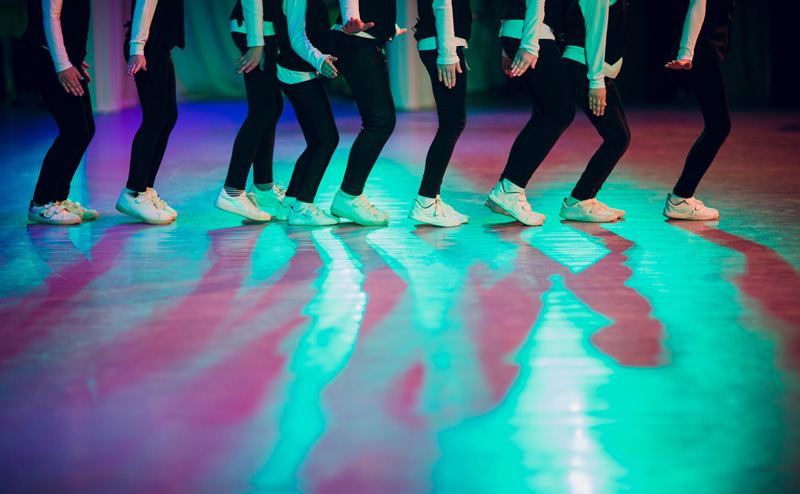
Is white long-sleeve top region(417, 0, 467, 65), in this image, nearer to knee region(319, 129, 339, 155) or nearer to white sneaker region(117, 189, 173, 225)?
knee region(319, 129, 339, 155)

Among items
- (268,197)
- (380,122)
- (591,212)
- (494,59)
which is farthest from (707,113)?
(494,59)

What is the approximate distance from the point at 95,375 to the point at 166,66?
1695 millimetres

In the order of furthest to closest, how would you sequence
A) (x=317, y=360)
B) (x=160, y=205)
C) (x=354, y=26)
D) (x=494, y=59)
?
(x=494, y=59) → (x=160, y=205) → (x=354, y=26) → (x=317, y=360)

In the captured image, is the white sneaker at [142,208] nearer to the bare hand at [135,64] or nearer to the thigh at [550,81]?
the bare hand at [135,64]

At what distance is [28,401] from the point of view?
1481mm

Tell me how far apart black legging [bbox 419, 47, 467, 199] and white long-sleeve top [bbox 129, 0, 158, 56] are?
1.02 m

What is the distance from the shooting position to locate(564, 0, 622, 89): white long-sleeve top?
109 inches

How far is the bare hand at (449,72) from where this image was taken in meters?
2.75

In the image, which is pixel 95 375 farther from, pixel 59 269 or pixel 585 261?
pixel 585 261

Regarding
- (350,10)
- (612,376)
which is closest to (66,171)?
(350,10)

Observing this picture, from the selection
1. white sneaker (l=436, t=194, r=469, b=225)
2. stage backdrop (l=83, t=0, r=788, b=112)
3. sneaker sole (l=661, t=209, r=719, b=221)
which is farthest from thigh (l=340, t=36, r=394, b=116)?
stage backdrop (l=83, t=0, r=788, b=112)

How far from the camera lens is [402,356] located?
1689mm

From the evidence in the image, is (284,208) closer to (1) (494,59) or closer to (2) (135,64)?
(2) (135,64)

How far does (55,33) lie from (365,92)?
1.14 m
